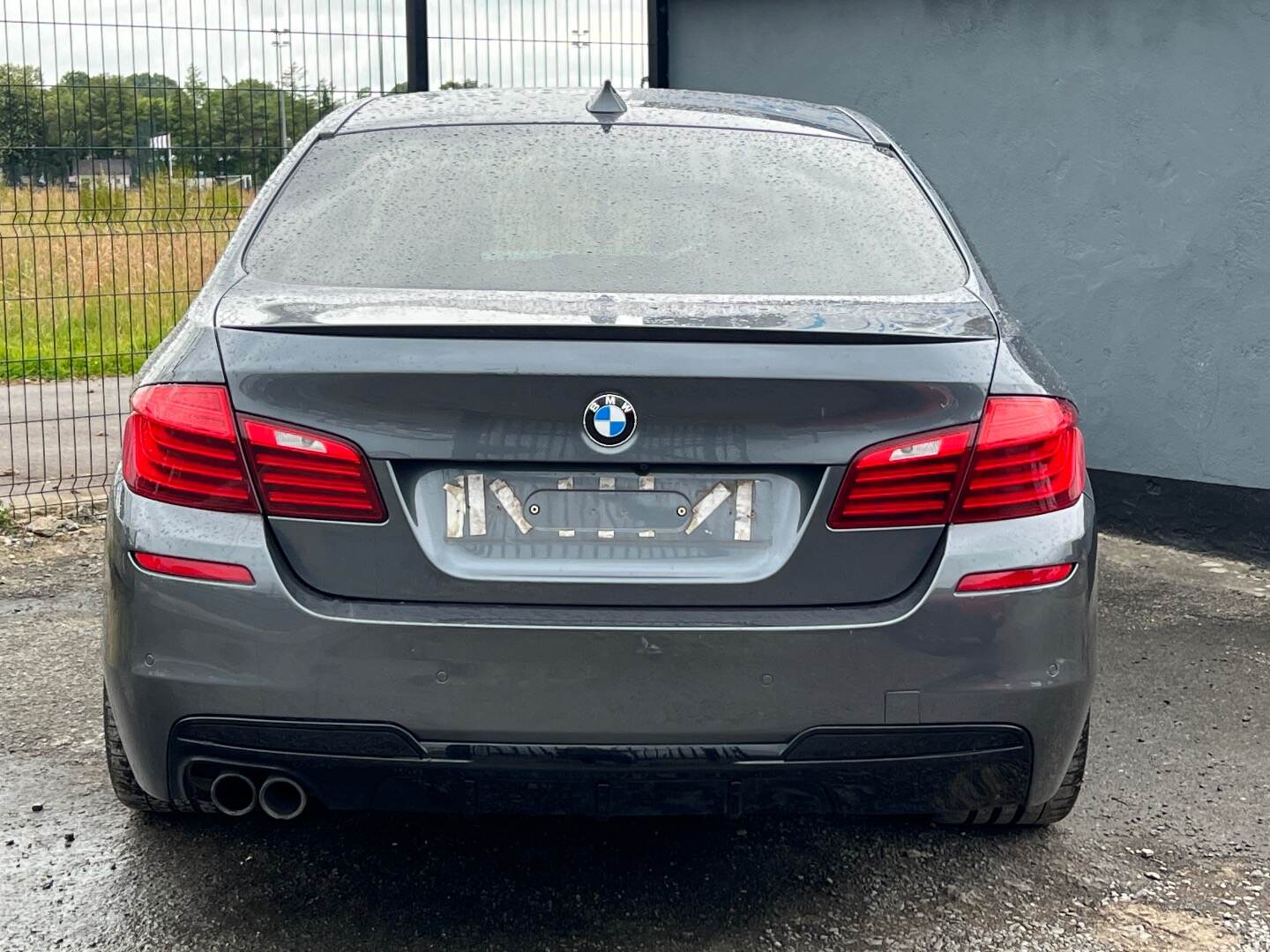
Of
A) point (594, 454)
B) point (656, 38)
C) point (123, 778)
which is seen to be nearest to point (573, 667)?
point (594, 454)

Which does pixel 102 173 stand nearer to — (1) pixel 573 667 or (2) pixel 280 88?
(2) pixel 280 88

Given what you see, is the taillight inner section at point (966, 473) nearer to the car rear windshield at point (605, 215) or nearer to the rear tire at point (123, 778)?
the car rear windshield at point (605, 215)

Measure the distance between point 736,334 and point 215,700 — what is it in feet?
3.45

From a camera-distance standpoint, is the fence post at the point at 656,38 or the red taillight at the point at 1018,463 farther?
the fence post at the point at 656,38

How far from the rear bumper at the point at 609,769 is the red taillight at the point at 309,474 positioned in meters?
0.35

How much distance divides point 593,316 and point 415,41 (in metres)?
5.01

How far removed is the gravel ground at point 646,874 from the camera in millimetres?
3012

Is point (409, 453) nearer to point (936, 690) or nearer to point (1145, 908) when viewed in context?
point (936, 690)

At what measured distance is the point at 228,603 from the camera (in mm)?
2514

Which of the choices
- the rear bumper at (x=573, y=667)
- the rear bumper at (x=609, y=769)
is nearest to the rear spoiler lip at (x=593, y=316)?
the rear bumper at (x=573, y=667)

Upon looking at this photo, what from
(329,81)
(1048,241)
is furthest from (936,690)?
(329,81)

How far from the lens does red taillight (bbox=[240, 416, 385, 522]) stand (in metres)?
2.49

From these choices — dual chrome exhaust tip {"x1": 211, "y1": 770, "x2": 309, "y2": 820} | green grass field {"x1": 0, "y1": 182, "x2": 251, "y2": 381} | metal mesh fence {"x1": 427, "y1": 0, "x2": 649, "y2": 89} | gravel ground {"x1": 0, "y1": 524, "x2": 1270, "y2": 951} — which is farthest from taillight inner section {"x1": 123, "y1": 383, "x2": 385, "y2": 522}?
metal mesh fence {"x1": 427, "y1": 0, "x2": 649, "y2": 89}

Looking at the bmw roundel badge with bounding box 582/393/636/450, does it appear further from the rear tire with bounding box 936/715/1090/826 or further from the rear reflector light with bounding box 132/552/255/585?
the rear tire with bounding box 936/715/1090/826
